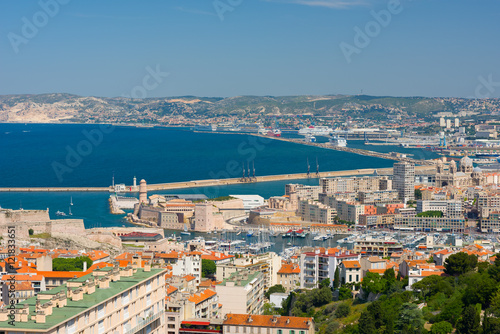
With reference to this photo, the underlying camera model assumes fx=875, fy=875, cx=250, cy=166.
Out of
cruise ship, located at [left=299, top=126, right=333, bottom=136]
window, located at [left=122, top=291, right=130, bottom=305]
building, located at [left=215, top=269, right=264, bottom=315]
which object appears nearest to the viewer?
window, located at [left=122, top=291, right=130, bottom=305]

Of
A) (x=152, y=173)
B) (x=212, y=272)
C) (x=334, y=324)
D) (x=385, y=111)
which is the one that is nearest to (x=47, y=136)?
(x=152, y=173)

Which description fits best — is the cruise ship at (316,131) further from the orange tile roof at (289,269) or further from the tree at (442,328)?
the tree at (442,328)

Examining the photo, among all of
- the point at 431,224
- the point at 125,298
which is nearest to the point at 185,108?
the point at 431,224

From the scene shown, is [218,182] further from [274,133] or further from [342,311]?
[274,133]

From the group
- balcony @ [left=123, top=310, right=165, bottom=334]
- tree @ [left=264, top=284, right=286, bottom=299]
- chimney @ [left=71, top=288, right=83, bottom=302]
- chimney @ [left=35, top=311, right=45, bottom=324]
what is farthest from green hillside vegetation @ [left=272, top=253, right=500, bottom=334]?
chimney @ [left=35, top=311, right=45, bottom=324]

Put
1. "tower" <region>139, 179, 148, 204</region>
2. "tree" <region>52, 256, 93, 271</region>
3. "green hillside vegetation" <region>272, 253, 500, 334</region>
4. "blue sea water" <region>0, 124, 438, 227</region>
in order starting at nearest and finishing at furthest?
"green hillside vegetation" <region>272, 253, 500, 334</region>, "tree" <region>52, 256, 93, 271</region>, "tower" <region>139, 179, 148, 204</region>, "blue sea water" <region>0, 124, 438, 227</region>

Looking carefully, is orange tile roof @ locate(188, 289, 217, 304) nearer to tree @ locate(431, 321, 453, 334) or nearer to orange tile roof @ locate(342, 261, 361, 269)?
tree @ locate(431, 321, 453, 334)
